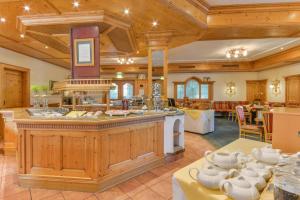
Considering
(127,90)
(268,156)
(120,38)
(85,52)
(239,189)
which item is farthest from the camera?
(127,90)

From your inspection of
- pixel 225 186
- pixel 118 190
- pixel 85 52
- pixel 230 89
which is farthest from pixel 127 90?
pixel 225 186

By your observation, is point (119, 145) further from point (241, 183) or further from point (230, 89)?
point (230, 89)

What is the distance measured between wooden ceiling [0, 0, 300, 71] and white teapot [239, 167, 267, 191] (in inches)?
101

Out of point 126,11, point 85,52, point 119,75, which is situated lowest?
point 85,52

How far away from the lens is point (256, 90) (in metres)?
10.5

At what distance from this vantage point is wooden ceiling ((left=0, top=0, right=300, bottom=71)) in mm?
3086

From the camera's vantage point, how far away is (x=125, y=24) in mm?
3541

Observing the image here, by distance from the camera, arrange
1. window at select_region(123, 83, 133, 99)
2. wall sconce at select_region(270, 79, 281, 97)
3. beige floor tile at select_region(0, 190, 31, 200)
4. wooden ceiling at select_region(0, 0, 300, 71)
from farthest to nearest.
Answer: window at select_region(123, 83, 133, 99) → wall sconce at select_region(270, 79, 281, 97) → wooden ceiling at select_region(0, 0, 300, 71) → beige floor tile at select_region(0, 190, 31, 200)

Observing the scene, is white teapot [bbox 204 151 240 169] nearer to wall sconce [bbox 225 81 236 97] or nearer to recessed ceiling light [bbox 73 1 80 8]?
recessed ceiling light [bbox 73 1 80 8]

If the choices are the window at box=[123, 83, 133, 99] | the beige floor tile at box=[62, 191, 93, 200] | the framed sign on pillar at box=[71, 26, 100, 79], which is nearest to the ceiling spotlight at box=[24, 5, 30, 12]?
the framed sign on pillar at box=[71, 26, 100, 79]

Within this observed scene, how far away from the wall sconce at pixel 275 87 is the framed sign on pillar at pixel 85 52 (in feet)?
29.5

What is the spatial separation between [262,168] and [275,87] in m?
9.87

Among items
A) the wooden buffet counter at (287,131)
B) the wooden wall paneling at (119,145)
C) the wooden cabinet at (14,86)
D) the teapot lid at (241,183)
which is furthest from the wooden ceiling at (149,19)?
the teapot lid at (241,183)

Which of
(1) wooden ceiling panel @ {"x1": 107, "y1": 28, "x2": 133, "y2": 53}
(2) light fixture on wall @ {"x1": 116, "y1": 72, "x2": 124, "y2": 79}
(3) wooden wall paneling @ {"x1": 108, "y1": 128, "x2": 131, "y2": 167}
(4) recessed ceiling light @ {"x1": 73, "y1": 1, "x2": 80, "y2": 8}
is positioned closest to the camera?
(3) wooden wall paneling @ {"x1": 108, "y1": 128, "x2": 131, "y2": 167}
